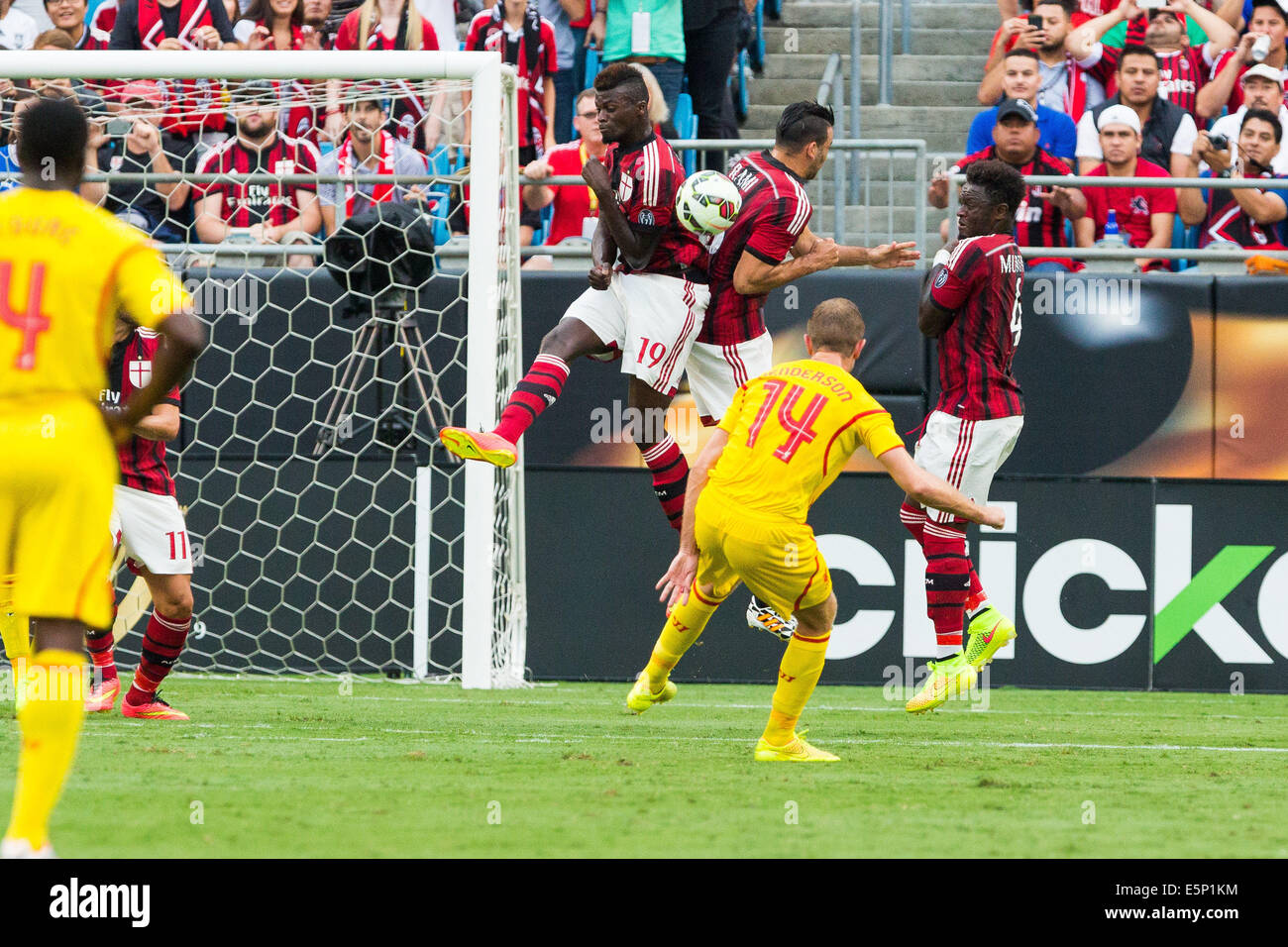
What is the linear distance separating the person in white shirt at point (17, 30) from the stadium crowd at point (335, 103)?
1cm

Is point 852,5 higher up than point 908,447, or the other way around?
point 852,5

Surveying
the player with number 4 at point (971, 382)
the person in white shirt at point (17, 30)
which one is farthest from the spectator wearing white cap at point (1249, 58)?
the person in white shirt at point (17, 30)

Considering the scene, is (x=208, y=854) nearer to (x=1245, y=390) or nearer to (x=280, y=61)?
(x=280, y=61)

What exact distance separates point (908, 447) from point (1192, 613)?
1966 millimetres

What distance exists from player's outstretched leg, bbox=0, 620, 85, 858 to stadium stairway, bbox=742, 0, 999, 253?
9.08 meters

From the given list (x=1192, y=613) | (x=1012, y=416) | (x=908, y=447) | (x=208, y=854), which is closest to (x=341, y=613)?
(x=908, y=447)

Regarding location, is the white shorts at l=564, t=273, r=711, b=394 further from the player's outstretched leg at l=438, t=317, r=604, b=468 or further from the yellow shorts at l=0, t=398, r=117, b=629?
the yellow shorts at l=0, t=398, r=117, b=629

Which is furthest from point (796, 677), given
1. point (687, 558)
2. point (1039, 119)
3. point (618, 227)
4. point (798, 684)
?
point (1039, 119)

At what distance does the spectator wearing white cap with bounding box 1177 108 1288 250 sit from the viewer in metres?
10.5

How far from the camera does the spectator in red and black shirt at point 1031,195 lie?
33.9 feet

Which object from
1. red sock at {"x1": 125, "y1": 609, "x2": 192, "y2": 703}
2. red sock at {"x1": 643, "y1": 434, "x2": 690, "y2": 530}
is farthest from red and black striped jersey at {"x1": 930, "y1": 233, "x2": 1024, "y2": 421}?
red sock at {"x1": 125, "y1": 609, "x2": 192, "y2": 703}

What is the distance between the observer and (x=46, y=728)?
13.2 feet
